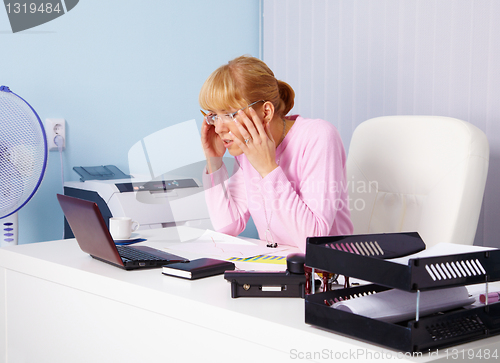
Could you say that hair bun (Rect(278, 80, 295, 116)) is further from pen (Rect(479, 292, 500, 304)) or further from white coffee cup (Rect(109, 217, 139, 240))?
pen (Rect(479, 292, 500, 304))

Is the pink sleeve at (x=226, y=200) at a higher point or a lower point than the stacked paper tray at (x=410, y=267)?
lower

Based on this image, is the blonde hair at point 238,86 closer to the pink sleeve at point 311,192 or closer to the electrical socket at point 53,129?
the pink sleeve at point 311,192

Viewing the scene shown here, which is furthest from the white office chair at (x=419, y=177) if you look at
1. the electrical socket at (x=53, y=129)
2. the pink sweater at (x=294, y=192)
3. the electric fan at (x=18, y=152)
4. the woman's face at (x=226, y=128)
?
the electrical socket at (x=53, y=129)

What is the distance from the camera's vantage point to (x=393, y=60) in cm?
223

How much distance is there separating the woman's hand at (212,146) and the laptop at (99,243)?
446 millimetres

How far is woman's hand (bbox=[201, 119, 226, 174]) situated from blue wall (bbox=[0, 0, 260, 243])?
0.88m

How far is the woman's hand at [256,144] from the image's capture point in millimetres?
1346

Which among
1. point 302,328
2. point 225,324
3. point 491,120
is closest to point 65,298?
point 225,324

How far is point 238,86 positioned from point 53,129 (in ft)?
3.47

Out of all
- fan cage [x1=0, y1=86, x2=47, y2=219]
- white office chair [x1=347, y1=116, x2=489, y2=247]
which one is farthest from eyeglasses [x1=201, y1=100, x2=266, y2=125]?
fan cage [x1=0, y1=86, x2=47, y2=219]

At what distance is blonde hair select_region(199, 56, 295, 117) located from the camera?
1.36 meters

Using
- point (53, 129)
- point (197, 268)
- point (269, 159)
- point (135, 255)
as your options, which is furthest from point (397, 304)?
point (53, 129)

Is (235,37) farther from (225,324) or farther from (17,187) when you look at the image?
(225,324)

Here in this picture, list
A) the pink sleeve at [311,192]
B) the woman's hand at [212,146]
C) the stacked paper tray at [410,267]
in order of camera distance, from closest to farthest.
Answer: the stacked paper tray at [410,267]
the pink sleeve at [311,192]
the woman's hand at [212,146]
